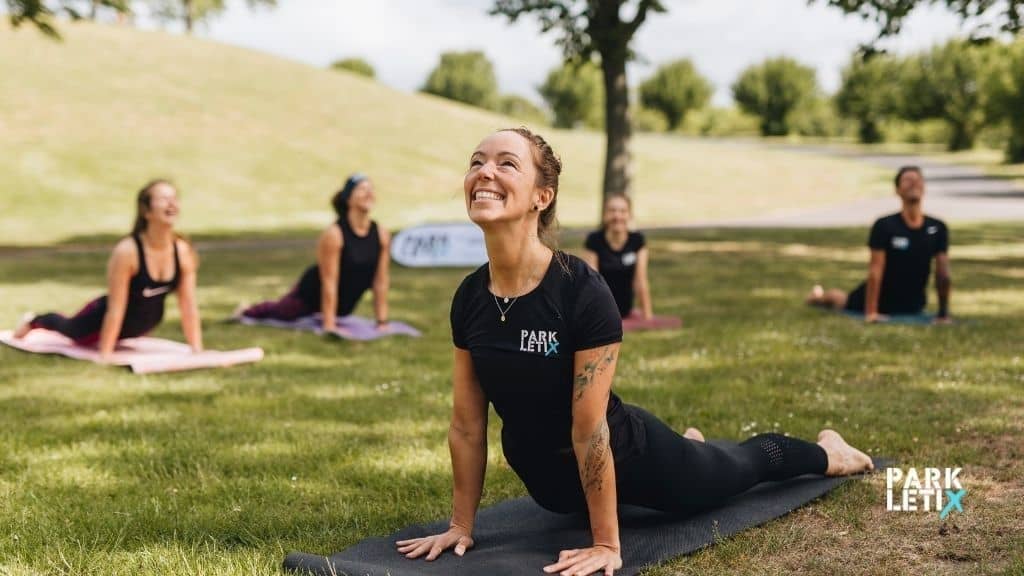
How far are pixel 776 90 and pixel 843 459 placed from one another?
326 ft

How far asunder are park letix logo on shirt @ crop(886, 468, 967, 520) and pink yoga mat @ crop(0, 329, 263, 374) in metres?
5.61

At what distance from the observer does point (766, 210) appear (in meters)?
31.9

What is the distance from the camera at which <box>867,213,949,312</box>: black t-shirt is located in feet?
32.7

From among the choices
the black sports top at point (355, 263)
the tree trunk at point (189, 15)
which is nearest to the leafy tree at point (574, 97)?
the tree trunk at point (189, 15)

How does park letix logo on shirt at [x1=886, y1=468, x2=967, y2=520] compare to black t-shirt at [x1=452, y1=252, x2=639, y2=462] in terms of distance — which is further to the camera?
park letix logo on shirt at [x1=886, y1=468, x2=967, y2=520]

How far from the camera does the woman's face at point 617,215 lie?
10086 mm

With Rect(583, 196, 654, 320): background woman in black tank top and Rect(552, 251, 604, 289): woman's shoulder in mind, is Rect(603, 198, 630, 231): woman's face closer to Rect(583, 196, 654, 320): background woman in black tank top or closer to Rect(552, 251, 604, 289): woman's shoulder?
Rect(583, 196, 654, 320): background woman in black tank top

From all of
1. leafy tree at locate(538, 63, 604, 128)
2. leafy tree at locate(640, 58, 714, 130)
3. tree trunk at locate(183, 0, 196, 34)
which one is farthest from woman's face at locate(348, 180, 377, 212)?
leafy tree at locate(640, 58, 714, 130)

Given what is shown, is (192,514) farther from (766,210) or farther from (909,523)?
(766,210)

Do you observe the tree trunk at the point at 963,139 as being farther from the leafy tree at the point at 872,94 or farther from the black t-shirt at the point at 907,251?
the black t-shirt at the point at 907,251

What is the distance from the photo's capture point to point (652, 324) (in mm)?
10203

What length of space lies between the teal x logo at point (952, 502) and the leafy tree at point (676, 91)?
102281 millimetres

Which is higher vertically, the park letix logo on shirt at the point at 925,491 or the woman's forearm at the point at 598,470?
the woman's forearm at the point at 598,470

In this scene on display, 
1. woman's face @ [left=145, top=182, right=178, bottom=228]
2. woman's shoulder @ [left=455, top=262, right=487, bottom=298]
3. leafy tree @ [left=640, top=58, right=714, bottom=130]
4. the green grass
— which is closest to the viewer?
woman's shoulder @ [left=455, top=262, right=487, bottom=298]
